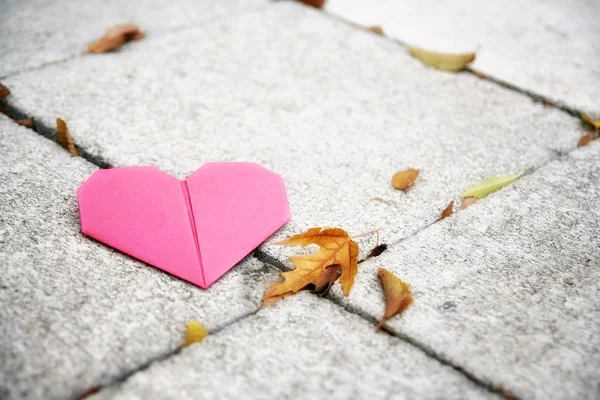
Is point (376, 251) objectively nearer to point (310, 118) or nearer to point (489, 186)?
point (489, 186)

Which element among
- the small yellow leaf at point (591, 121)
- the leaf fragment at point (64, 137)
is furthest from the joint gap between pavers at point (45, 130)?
the small yellow leaf at point (591, 121)

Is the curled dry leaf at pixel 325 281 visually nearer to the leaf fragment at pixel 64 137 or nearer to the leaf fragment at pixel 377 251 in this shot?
the leaf fragment at pixel 377 251

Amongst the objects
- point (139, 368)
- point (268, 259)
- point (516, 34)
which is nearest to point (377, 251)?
point (268, 259)

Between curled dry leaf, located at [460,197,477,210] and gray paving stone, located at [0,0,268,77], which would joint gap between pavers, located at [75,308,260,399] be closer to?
curled dry leaf, located at [460,197,477,210]

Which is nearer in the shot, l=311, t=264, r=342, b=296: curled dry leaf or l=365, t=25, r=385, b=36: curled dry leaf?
l=311, t=264, r=342, b=296: curled dry leaf

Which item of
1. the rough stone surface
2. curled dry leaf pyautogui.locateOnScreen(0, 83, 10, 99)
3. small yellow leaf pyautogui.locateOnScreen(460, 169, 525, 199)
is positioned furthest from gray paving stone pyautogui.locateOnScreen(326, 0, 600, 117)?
curled dry leaf pyautogui.locateOnScreen(0, 83, 10, 99)

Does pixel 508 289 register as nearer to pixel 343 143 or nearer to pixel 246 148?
pixel 343 143
